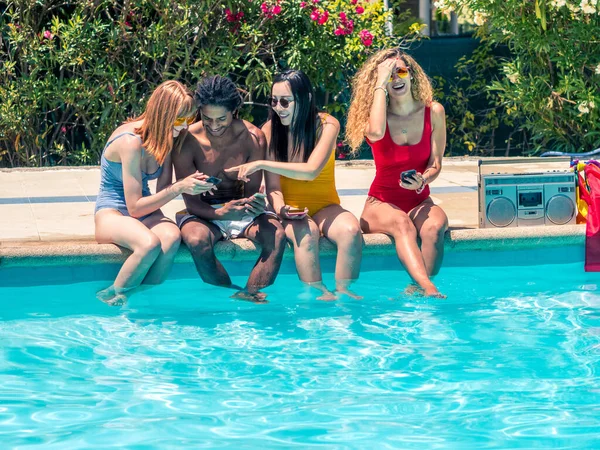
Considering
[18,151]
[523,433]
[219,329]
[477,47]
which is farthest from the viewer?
[477,47]

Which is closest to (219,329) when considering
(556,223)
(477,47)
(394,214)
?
(394,214)

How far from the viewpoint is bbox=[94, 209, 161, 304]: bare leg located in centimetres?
564

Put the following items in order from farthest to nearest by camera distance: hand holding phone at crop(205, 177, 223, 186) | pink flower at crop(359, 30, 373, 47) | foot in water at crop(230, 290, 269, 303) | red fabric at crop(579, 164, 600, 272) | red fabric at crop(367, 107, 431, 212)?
pink flower at crop(359, 30, 373, 47), red fabric at crop(579, 164, 600, 272), red fabric at crop(367, 107, 431, 212), foot in water at crop(230, 290, 269, 303), hand holding phone at crop(205, 177, 223, 186)

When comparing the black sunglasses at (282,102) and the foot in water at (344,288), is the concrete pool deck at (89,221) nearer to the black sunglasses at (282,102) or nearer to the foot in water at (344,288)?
the foot in water at (344,288)

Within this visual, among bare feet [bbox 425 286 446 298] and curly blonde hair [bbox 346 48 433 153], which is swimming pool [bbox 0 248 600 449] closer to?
bare feet [bbox 425 286 446 298]

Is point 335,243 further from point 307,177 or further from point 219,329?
point 219,329

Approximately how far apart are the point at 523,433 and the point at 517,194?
2650mm

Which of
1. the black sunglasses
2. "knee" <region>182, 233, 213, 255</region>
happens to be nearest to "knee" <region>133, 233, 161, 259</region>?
"knee" <region>182, 233, 213, 255</region>

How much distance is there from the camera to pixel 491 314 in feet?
19.4

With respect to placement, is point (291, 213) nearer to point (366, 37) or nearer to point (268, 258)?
point (268, 258)

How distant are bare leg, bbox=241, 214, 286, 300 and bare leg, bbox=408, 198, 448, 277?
0.88 m

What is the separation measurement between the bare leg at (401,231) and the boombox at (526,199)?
0.71 meters

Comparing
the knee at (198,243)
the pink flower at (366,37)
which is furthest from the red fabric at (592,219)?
the pink flower at (366,37)

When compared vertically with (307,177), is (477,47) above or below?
above
